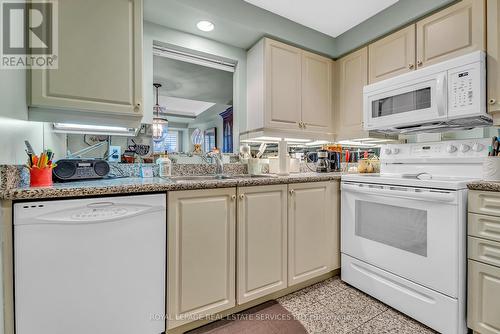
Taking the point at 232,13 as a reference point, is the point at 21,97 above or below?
below

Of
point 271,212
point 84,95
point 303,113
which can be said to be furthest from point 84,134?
point 303,113

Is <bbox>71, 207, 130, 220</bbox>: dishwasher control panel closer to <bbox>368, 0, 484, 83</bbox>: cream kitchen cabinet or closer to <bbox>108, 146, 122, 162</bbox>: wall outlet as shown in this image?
<bbox>108, 146, 122, 162</bbox>: wall outlet

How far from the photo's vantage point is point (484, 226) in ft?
4.19

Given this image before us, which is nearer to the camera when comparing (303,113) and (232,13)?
(232,13)

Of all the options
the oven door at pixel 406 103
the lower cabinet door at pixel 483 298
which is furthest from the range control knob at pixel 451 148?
the lower cabinet door at pixel 483 298

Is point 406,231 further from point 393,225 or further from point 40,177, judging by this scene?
point 40,177

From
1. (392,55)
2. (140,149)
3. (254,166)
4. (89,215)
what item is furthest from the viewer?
(254,166)

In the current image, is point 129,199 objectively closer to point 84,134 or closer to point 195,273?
point 195,273

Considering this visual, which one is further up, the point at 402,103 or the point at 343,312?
the point at 402,103

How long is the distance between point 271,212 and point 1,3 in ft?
5.86

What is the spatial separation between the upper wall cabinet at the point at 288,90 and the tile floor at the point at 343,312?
1.44m

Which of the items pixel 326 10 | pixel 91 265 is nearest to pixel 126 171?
pixel 91 265

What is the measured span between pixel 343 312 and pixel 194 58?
2.43 meters

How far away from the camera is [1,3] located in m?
1.04
